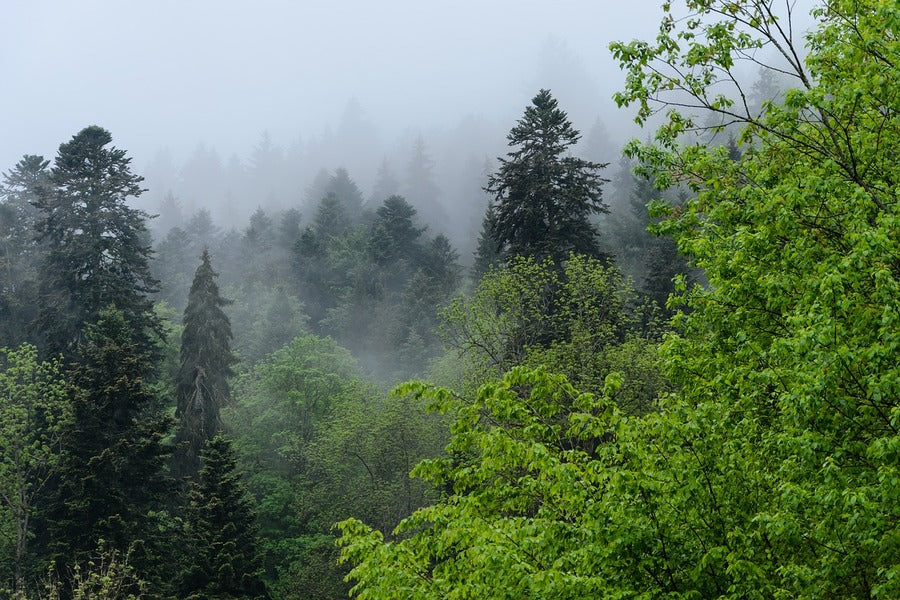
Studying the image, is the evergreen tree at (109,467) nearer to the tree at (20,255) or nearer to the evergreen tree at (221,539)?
the evergreen tree at (221,539)

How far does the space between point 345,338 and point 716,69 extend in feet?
232

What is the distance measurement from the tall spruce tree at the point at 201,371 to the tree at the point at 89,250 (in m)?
3.63

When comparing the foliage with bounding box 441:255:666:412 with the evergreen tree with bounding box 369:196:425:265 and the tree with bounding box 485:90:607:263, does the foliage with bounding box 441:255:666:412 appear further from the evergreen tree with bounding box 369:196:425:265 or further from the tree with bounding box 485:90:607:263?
the evergreen tree with bounding box 369:196:425:265

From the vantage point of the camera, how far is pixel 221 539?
96.0 ft

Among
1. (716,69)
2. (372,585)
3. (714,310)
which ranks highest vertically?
(716,69)

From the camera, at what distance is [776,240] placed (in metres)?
12.2

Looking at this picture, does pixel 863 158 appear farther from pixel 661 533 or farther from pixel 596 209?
pixel 596 209

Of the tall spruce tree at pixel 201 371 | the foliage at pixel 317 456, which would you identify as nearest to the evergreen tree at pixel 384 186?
the foliage at pixel 317 456

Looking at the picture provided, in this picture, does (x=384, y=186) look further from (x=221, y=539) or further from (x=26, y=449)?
(x=221, y=539)

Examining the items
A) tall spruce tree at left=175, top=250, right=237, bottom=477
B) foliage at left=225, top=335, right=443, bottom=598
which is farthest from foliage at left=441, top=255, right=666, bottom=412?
tall spruce tree at left=175, top=250, right=237, bottom=477

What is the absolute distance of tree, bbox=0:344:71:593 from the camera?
3288cm

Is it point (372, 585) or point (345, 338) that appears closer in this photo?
point (372, 585)

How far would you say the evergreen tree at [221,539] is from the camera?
93.5ft

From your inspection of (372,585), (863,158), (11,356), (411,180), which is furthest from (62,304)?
(411,180)
